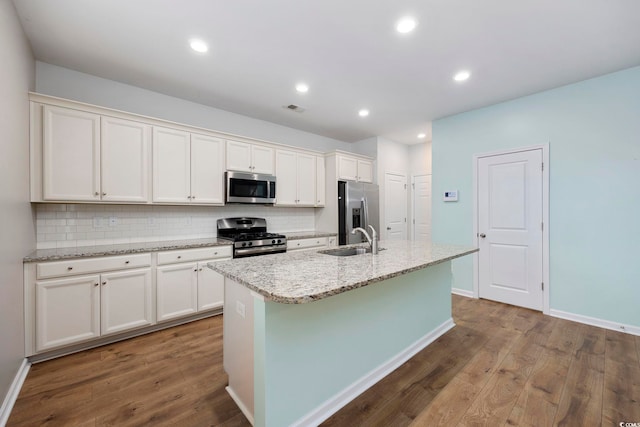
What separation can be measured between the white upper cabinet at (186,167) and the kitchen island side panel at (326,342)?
7.42ft

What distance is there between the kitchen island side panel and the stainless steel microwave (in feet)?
7.47

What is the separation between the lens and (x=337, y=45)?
7.57 ft

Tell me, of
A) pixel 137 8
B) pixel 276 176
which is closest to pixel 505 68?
pixel 276 176

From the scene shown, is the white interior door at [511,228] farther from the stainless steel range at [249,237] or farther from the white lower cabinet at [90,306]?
the white lower cabinet at [90,306]

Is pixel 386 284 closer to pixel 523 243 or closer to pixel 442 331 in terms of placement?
pixel 442 331

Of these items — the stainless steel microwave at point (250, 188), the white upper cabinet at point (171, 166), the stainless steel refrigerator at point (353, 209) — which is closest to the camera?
the white upper cabinet at point (171, 166)

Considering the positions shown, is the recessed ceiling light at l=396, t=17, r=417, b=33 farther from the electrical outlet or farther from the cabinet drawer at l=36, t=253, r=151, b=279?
the cabinet drawer at l=36, t=253, r=151, b=279

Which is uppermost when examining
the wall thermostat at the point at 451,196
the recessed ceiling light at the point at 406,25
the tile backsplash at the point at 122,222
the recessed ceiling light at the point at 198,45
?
the recessed ceiling light at the point at 406,25

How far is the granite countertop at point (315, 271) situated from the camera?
122 centimetres

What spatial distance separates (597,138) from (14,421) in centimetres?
544

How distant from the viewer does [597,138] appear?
9.47 feet

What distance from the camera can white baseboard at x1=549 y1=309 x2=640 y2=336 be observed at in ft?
8.86

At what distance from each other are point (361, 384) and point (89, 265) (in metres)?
2.50

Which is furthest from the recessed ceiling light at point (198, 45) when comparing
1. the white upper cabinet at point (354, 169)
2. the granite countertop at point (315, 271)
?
the white upper cabinet at point (354, 169)
